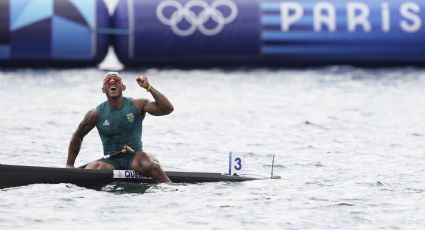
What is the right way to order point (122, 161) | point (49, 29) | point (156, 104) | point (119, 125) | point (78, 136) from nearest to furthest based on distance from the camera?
point (156, 104)
point (78, 136)
point (119, 125)
point (122, 161)
point (49, 29)

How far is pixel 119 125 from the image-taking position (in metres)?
16.9

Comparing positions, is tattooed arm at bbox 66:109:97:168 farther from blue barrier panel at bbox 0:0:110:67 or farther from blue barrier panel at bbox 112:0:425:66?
blue barrier panel at bbox 112:0:425:66

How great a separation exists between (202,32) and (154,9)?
1.58 meters

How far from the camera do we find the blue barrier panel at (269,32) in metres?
32.8

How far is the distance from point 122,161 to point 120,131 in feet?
1.51

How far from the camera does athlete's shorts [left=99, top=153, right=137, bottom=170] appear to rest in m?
17.0

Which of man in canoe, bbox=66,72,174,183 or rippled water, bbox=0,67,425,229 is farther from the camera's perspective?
man in canoe, bbox=66,72,174,183

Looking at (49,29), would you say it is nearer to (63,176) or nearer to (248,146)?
(248,146)

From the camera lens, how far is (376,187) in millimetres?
17766

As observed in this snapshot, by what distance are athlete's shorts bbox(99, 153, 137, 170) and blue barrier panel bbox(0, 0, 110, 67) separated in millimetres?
15495

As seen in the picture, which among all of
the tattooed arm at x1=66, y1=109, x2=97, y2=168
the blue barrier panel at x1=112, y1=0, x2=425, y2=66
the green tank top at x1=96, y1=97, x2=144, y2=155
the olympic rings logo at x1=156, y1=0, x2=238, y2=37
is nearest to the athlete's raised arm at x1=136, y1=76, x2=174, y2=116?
the green tank top at x1=96, y1=97, x2=144, y2=155

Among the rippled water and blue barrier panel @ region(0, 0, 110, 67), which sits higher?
blue barrier panel @ region(0, 0, 110, 67)

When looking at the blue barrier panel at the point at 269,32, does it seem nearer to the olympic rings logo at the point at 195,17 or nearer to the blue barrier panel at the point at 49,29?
the olympic rings logo at the point at 195,17

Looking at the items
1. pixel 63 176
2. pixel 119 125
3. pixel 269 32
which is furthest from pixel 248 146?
pixel 269 32
